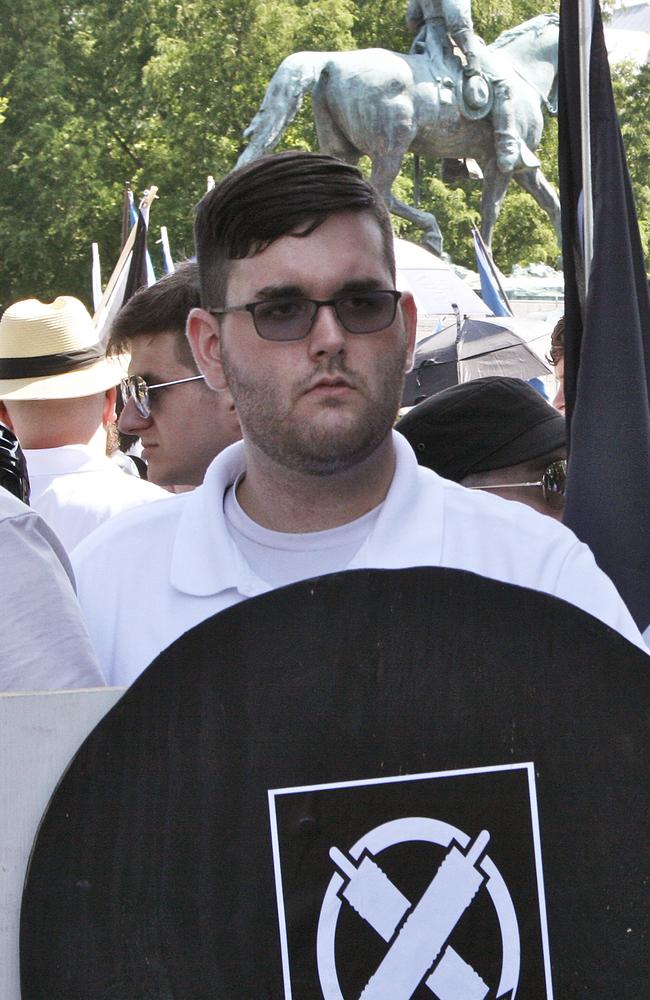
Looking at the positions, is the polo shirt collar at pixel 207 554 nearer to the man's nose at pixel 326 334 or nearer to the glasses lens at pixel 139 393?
the man's nose at pixel 326 334

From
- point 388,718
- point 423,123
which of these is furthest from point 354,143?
point 388,718

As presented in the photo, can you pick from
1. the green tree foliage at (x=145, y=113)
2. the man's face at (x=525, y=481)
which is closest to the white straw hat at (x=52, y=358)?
the man's face at (x=525, y=481)

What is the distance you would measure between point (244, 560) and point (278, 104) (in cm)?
1465

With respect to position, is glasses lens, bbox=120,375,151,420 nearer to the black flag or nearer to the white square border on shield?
the black flag

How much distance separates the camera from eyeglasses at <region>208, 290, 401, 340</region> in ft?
5.76

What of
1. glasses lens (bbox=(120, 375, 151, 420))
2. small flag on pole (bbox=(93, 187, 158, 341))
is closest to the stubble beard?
glasses lens (bbox=(120, 375, 151, 420))

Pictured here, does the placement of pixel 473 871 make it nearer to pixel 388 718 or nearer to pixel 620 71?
pixel 388 718

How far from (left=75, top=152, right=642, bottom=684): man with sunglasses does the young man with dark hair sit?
1.12 m

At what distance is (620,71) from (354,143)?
10823 mm

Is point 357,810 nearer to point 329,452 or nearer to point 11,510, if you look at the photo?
point 11,510

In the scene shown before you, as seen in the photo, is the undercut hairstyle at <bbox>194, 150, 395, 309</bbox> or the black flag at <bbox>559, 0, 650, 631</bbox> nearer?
the undercut hairstyle at <bbox>194, 150, 395, 309</bbox>

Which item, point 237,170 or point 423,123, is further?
point 423,123

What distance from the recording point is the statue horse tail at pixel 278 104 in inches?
616

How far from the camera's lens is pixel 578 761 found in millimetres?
1164
